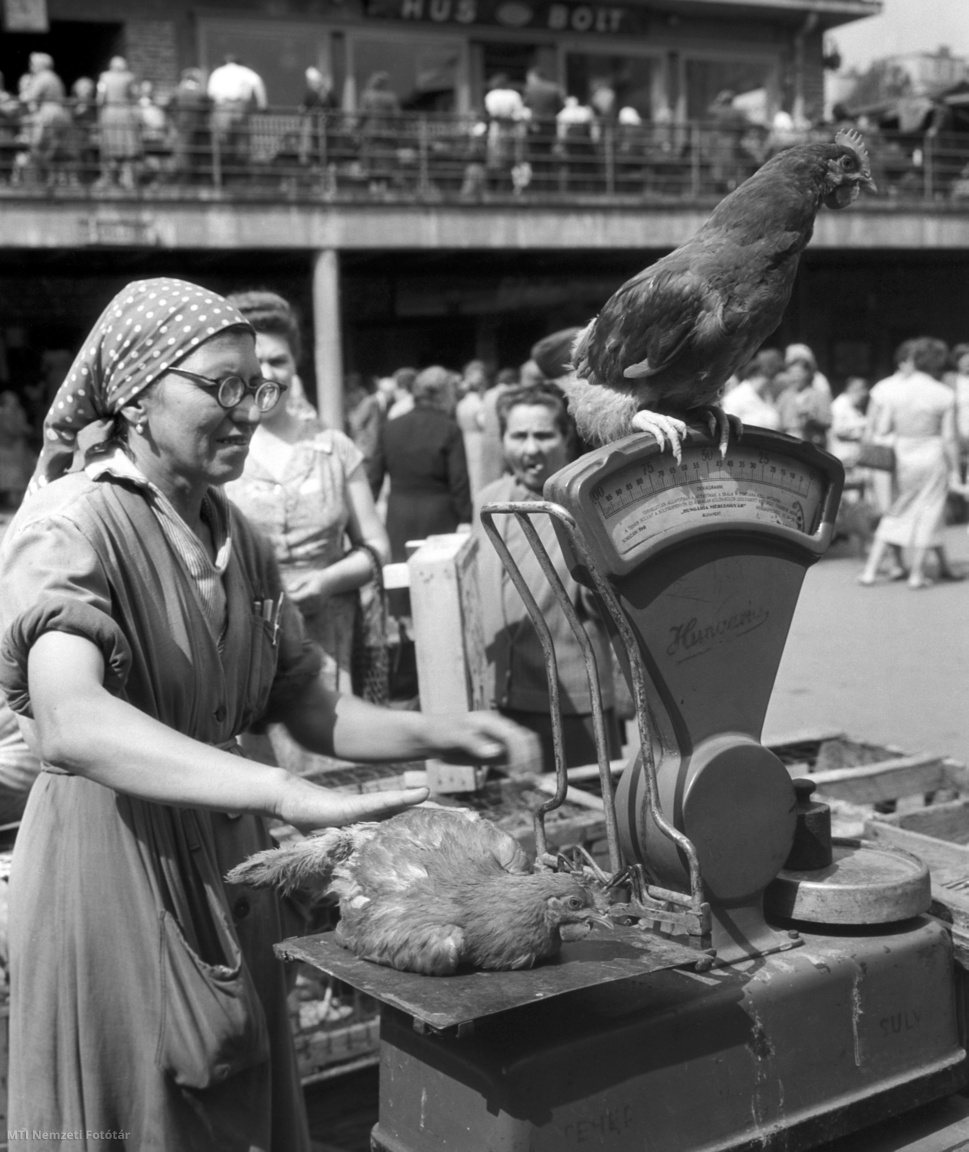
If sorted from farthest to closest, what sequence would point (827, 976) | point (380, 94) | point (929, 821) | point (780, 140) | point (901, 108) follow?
point (901, 108) → point (780, 140) → point (380, 94) → point (929, 821) → point (827, 976)

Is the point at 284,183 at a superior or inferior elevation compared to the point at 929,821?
superior

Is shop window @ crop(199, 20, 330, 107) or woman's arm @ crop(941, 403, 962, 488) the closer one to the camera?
woman's arm @ crop(941, 403, 962, 488)

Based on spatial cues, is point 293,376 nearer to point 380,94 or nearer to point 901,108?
point 380,94

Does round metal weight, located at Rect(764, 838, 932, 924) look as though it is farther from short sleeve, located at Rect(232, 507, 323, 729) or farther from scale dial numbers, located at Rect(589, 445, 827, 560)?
short sleeve, located at Rect(232, 507, 323, 729)

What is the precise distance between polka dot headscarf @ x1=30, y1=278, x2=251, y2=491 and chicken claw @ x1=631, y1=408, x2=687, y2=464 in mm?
713

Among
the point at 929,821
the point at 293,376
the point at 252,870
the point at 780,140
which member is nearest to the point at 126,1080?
the point at 252,870

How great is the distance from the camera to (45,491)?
7.36 feet

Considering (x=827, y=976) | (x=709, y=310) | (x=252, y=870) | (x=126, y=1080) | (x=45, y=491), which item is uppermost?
(x=709, y=310)

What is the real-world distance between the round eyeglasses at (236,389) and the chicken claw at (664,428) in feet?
2.04

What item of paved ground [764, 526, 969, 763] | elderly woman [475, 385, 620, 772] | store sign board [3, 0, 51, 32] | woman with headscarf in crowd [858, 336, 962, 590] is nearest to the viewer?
elderly woman [475, 385, 620, 772]

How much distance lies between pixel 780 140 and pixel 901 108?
3867 millimetres

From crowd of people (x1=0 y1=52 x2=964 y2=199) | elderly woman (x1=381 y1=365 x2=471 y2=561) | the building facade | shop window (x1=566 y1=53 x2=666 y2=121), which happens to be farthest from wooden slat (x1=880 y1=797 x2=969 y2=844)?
shop window (x1=566 y1=53 x2=666 y2=121)

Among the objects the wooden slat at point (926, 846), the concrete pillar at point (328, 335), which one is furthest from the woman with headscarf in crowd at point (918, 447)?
the concrete pillar at point (328, 335)

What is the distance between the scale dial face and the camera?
1930mm
